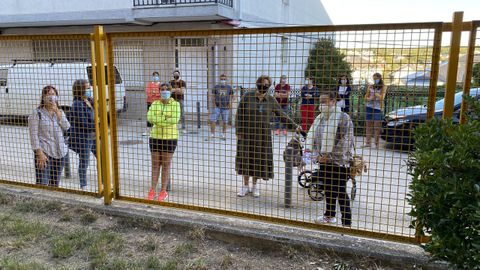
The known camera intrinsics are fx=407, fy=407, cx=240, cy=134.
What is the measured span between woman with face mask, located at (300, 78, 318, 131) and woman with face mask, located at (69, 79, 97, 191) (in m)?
2.91

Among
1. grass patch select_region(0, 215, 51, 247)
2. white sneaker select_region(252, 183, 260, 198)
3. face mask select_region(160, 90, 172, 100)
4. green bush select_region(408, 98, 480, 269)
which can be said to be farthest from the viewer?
white sneaker select_region(252, 183, 260, 198)

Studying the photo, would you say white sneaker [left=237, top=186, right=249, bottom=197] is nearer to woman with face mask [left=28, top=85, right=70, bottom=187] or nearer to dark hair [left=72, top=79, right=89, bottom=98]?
woman with face mask [left=28, top=85, right=70, bottom=187]

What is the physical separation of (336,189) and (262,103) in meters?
1.38

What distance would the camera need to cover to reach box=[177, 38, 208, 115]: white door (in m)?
4.19

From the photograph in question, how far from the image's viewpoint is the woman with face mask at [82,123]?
5484mm

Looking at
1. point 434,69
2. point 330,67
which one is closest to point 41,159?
point 330,67

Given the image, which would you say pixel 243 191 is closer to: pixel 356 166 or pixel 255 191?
pixel 255 191

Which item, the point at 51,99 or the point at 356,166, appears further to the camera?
the point at 51,99

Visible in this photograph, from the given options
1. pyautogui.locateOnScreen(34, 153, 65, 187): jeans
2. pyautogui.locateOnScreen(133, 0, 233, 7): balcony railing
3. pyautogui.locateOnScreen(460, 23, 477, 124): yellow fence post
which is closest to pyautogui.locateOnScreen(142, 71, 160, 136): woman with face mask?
pyautogui.locateOnScreen(34, 153, 65, 187): jeans

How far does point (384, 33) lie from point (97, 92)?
2.92m

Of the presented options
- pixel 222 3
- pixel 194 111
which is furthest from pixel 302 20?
pixel 194 111

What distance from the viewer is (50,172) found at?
17.3 feet

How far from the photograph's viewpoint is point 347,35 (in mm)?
3422

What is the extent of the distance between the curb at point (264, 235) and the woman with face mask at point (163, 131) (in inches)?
30.8
